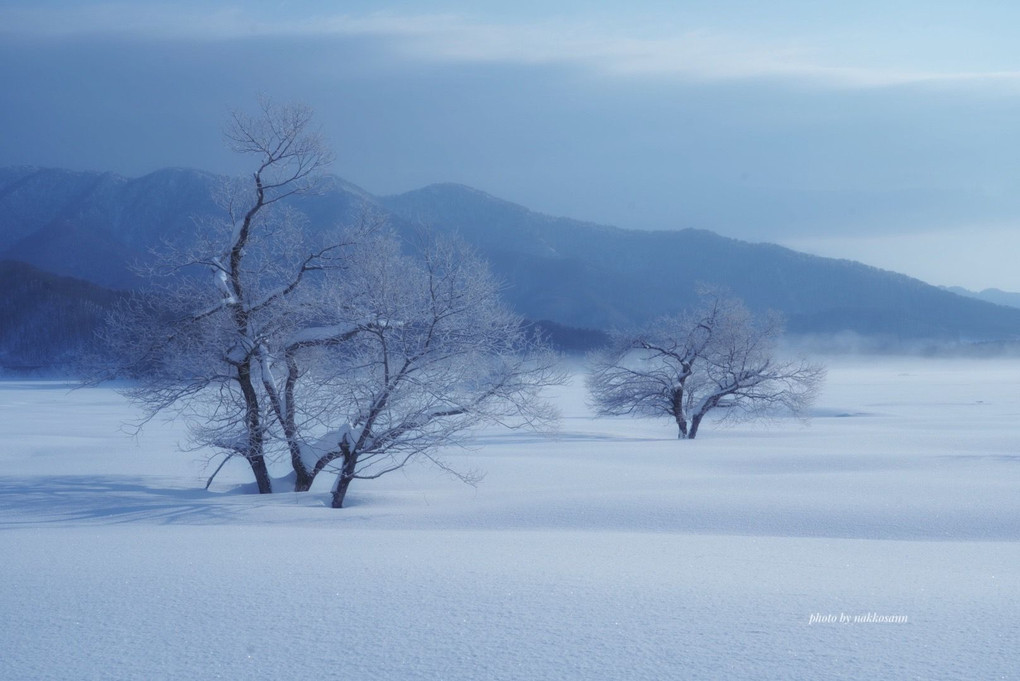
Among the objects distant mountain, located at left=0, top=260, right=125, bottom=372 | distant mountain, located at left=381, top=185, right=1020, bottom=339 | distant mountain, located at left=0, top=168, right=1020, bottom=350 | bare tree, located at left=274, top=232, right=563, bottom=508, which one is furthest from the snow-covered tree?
distant mountain, located at left=381, top=185, right=1020, bottom=339

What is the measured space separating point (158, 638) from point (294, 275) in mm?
10514

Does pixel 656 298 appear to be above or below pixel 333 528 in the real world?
above

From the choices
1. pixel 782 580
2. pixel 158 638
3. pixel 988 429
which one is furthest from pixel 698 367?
pixel 158 638

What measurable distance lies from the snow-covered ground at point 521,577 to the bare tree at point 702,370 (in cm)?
1290

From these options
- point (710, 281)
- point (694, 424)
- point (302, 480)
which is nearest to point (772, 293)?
point (710, 281)

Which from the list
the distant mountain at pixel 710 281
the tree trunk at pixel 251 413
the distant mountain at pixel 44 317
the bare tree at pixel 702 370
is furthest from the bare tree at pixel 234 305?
the distant mountain at pixel 710 281

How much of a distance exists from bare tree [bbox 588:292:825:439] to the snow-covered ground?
42.3ft

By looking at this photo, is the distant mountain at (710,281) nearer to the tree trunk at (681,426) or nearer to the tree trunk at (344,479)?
the tree trunk at (681,426)

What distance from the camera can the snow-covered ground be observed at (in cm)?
512

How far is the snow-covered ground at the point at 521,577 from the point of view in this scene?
5121 millimetres

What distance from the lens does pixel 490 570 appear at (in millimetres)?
7395

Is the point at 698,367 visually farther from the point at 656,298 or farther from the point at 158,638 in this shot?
the point at 656,298

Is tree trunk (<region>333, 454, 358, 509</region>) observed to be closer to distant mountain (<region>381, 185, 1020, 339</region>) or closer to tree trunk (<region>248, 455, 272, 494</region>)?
tree trunk (<region>248, 455, 272, 494</region>)

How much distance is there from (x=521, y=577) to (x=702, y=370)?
2638 cm
